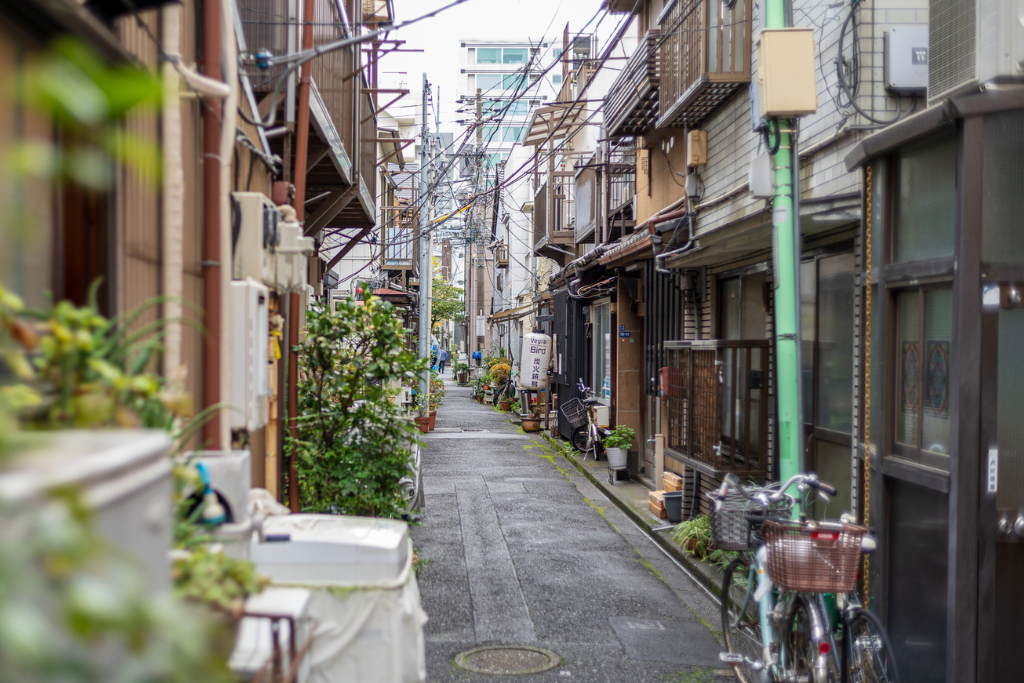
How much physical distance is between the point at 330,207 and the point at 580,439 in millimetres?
10933

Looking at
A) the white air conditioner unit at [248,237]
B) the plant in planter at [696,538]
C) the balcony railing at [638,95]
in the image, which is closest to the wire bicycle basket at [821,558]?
the white air conditioner unit at [248,237]

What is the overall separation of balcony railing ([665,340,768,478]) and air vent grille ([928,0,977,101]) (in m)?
4.16

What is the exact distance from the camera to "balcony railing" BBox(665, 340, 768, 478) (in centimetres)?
970

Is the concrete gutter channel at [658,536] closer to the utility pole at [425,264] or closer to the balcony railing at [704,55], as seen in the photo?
the balcony railing at [704,55]

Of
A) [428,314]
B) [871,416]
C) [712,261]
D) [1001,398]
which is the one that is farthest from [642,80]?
[428,314]

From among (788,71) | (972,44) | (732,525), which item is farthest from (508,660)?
(972,44)

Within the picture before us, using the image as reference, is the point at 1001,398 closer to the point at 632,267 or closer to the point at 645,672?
the point at 645,672

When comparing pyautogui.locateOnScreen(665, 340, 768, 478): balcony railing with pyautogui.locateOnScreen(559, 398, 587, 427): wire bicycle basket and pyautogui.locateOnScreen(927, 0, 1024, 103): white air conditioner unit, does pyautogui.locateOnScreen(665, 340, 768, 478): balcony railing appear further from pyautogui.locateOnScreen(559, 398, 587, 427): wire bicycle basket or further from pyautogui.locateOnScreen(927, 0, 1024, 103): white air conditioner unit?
pyautogui.locateOnScreen(559, 398, 587, 427): wire bicycle basket

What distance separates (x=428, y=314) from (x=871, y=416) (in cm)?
1806

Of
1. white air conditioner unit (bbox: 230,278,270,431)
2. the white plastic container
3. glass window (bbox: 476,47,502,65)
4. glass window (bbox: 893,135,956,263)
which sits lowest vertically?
the white plastic container

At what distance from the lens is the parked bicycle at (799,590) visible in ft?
16.4

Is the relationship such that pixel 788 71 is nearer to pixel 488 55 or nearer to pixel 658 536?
pixel 658 536

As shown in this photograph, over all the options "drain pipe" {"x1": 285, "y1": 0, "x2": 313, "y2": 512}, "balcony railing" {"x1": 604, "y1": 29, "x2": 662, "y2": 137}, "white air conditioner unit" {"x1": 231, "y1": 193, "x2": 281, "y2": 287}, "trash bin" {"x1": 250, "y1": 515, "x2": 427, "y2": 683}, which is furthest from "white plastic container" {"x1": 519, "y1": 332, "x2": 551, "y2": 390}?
"trash bin" {"x1": 250, "y1": 515, "x2": 427, "y2": 683}

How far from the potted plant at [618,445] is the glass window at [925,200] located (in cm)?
1022
